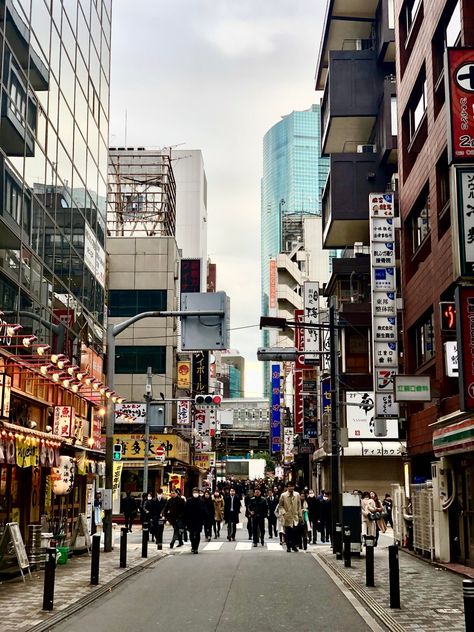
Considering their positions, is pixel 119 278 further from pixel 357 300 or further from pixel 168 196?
pixel 357 300

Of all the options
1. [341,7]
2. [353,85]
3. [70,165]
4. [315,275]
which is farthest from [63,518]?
[315,275]

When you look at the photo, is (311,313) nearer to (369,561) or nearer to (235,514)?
(235,514)

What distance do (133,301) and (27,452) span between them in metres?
46.3

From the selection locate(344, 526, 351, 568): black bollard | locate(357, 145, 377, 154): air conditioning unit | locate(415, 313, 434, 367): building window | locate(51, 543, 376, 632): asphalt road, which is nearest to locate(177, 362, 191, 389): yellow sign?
locate(357, 145, 377, 154): air conditioning unit

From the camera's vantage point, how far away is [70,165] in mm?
27250

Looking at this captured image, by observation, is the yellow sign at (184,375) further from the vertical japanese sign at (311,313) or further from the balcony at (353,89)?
the balcony at (353,89)

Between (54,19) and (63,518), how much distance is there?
1491 cm

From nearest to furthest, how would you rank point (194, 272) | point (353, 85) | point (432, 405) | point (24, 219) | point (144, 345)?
point (24, 219) → point (432, 405) → point (353, 85) → point (144, 345) → point (194, 272)

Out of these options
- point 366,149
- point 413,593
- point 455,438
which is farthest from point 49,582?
point 366,149

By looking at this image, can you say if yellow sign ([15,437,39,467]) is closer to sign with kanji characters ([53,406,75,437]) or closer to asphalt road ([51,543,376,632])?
sign with kanji characters ([53,406,75,437])

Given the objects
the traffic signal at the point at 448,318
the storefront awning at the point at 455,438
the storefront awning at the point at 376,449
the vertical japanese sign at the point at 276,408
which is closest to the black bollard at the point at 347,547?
the storefront awning at the point at 455,438

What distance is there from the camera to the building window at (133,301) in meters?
64.9

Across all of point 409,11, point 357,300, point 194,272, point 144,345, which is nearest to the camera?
point 409,11

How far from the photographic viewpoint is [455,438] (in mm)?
19469
